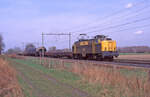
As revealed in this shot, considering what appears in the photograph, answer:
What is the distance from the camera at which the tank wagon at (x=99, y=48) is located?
26.1m

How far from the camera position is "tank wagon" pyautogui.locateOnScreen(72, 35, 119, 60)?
2614cm

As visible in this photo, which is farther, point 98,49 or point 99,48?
point 98,49

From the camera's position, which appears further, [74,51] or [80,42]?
[74,51]

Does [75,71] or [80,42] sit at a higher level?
[80,42]

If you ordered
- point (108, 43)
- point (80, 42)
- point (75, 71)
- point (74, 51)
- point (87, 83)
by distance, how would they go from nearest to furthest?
point (87, 83), point (75, 71), point (108, 43), point (80, 42), point (74, 51)

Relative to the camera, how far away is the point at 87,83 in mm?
11539

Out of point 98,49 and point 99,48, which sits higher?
point 99,48

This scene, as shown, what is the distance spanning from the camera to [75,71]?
1559 cm

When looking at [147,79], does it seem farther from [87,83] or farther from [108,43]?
[108,43]

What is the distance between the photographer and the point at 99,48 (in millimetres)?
26781

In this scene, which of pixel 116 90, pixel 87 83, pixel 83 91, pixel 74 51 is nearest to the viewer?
pixel 116 90

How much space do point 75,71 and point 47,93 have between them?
6206mm

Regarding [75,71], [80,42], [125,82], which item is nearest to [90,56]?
[80,42]

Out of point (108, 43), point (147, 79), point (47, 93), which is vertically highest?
point (108, 43)
